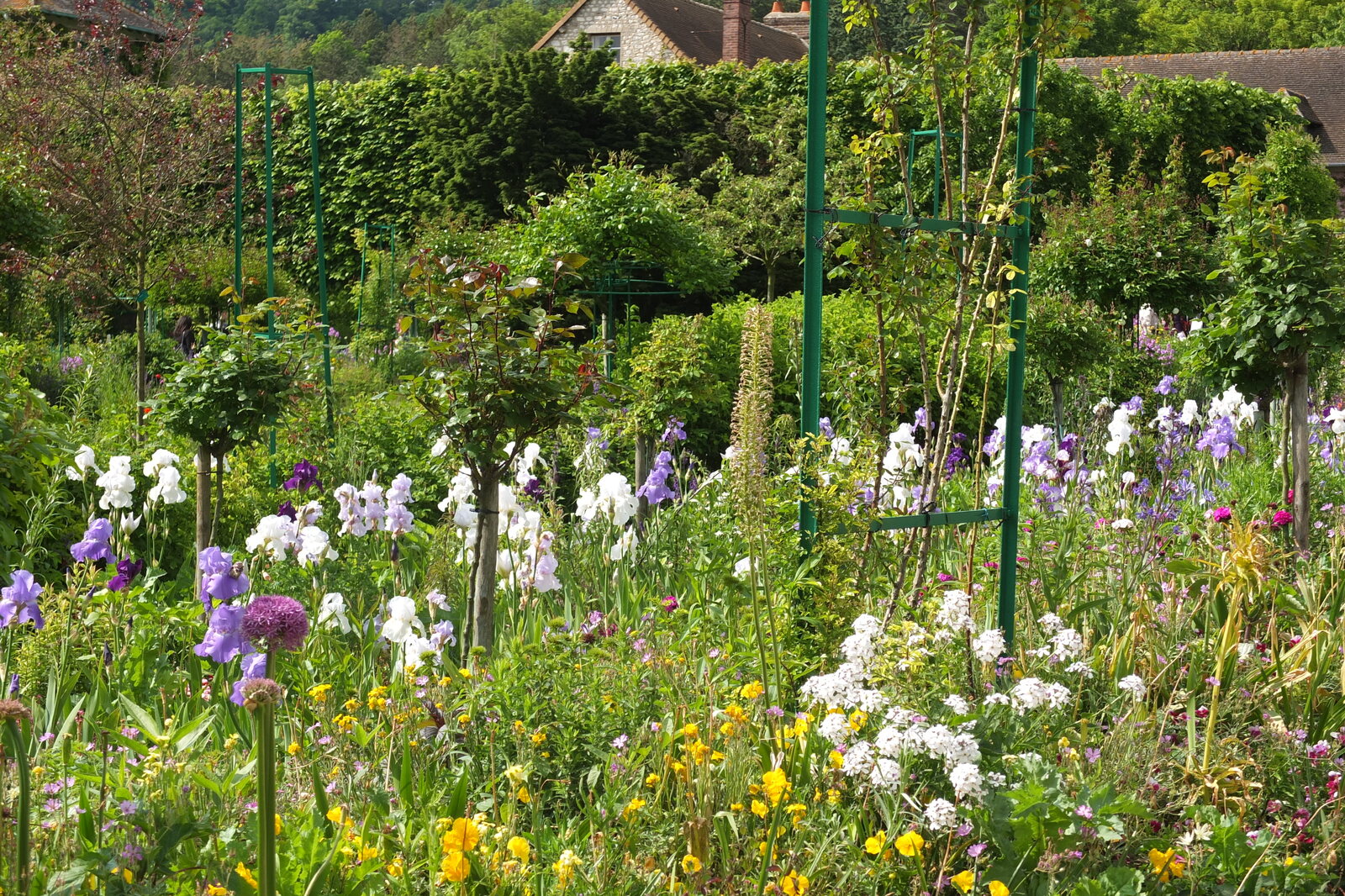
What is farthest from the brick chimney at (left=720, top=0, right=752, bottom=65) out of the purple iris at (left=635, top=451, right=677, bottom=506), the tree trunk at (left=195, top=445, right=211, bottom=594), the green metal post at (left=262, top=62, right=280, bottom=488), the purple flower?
the purple flower

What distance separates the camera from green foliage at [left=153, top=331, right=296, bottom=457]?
376cm

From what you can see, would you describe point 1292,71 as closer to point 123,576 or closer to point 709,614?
point 709,614

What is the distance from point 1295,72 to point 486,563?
76.6 ft

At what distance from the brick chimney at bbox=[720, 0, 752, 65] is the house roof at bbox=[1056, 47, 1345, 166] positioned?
550cm

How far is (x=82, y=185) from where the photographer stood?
7.84 metres

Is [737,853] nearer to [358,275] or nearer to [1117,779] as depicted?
[1117,779]

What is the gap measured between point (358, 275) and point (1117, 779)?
13002mm

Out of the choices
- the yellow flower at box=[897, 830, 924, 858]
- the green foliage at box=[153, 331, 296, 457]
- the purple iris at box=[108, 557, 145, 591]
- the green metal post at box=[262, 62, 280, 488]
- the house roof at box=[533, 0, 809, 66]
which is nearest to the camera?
the yellow flower at box=[897, 830, 924, 858]

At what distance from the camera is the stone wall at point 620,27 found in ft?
76.0

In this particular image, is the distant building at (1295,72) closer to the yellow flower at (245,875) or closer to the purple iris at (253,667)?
the purple iris at (253,667)

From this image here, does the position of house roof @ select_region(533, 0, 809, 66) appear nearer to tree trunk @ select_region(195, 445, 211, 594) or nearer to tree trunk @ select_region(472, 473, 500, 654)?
tree trunk @ select_region(195, 445, 211, 594)

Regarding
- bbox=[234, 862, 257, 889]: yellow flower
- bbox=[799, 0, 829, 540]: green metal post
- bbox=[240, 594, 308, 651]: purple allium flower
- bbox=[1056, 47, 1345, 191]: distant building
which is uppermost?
bbox=[1056, 47, 1345, 191]: distant building

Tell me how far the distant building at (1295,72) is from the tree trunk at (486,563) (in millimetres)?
19588

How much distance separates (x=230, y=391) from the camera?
12.3ft
